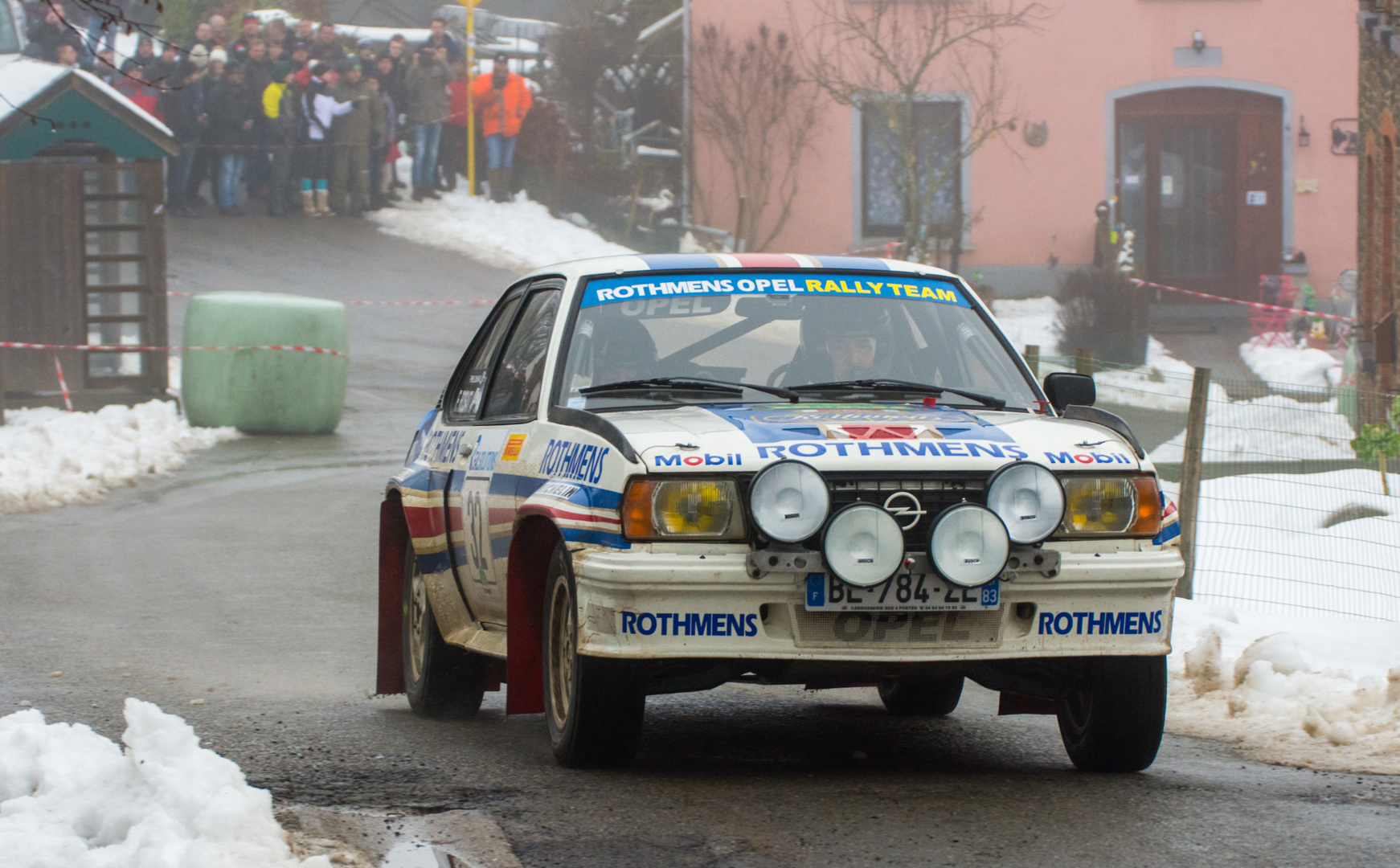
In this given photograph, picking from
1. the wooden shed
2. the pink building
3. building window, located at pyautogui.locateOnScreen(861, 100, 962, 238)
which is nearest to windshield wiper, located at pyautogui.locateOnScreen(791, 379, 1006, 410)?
the wooden shed

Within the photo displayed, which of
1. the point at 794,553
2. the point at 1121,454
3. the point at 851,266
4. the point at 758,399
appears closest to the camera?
the point at 794,553

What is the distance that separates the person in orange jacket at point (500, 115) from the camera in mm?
32938

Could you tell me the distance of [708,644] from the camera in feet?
16.4

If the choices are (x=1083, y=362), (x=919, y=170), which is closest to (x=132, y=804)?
(x=1083, y=362)

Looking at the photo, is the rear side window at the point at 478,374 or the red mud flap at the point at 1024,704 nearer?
the red mud flap at the point at 1024,704

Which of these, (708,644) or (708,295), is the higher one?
(708,295)

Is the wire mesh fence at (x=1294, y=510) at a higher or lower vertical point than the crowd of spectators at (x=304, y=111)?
lower

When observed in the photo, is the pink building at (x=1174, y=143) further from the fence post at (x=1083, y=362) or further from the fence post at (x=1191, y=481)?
the fence post at (x=1191, y=481)

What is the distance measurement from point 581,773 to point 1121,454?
5.72 feet

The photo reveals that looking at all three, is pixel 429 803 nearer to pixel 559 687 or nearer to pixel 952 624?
pixel 559 687

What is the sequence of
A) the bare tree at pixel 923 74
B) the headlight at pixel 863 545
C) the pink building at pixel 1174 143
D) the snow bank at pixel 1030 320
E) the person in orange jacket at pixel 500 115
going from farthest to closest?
the person in orange jacket at pixel 500 115
the pink building at pixel 1174 143
the bare tree at pixel 923 74
the snow bank at pixel 1030 320
the headlight at pixel 863 545

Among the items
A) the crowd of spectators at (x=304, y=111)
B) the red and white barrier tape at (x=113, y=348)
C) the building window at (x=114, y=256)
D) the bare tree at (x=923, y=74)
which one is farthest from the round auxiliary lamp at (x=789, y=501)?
the bare tree at (x=923, y=74)

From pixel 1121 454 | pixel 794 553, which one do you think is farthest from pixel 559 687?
pixel 1121 454

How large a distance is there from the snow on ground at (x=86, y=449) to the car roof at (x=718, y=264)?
30.0ft
